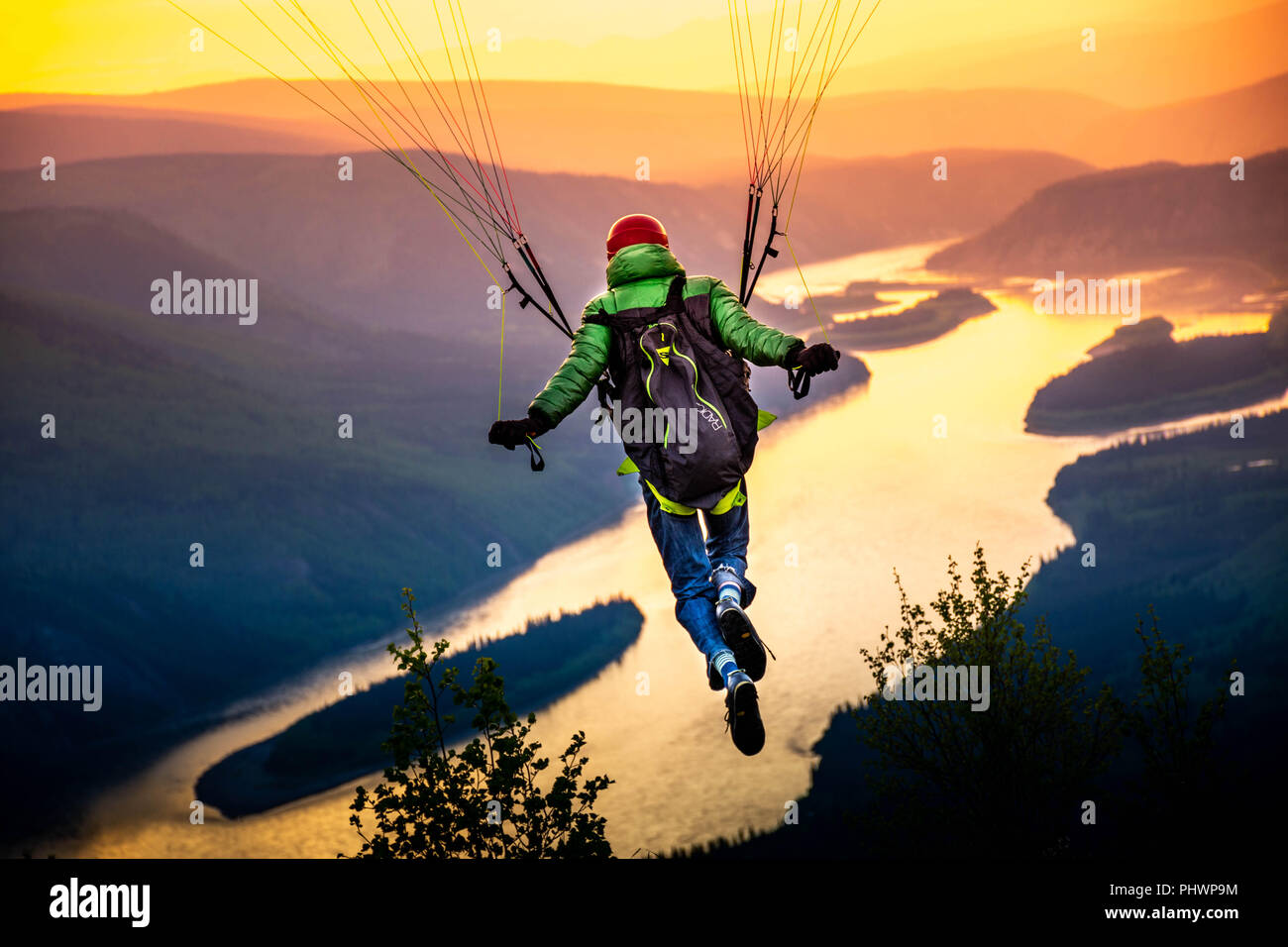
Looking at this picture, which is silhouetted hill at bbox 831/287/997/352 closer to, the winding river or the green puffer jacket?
the winding river

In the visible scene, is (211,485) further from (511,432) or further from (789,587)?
(511,432)

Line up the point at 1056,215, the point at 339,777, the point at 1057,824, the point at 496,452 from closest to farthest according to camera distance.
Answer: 1. the point at 1057,824
2. the point at 339,777
3. the point at 496,452
4. the point at 1056,215

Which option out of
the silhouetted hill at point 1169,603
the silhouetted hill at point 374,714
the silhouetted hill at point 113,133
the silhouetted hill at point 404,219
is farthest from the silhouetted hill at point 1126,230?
the silhouetted hill at point 113,133

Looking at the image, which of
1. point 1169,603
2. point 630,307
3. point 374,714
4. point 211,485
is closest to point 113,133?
point 211,485
